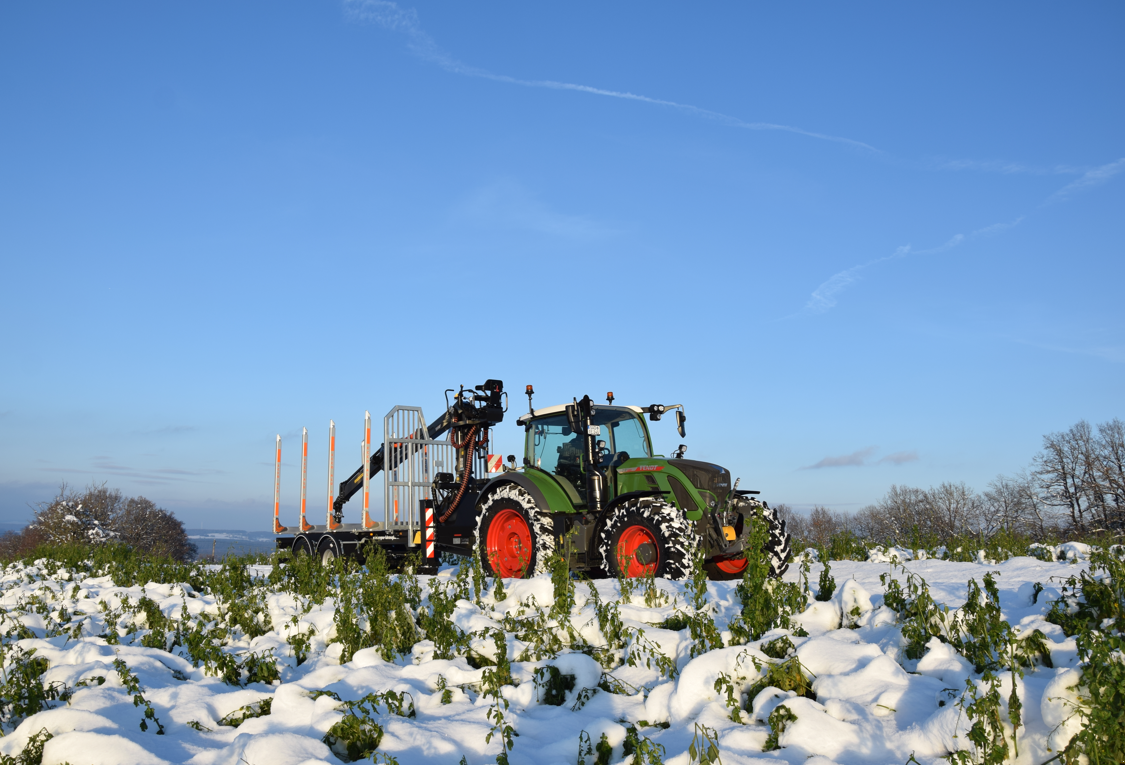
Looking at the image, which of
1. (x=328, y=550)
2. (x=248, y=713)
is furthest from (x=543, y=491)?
(x=328, y=550)

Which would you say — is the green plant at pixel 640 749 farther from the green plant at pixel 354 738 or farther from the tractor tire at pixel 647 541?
the tractor tire at pixel 647 541

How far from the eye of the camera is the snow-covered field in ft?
11.2

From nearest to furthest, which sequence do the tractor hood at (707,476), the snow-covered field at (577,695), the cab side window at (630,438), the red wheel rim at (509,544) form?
the snow-covered field at (577,695) < the tractor hood at (707,476) < the red wheel rim at (509,544) < the cab side window at (630,438)

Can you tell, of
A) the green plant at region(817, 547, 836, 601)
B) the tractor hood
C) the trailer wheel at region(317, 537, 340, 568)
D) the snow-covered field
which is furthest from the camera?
the trailer wheel at region(317, 537, 340, 568)

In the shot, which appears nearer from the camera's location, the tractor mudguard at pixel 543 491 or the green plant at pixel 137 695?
the green plant at pixel 137 695

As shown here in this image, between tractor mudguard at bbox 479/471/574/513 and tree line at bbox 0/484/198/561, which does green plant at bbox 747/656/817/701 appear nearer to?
tractor mudguard at bbox 479/471/574/513

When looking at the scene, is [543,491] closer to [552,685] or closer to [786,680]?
[552,685]

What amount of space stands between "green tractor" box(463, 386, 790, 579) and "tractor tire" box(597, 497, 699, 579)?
1 cm

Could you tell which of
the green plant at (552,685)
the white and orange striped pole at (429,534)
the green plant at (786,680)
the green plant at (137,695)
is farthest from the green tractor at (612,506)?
the green plant at (137,695)

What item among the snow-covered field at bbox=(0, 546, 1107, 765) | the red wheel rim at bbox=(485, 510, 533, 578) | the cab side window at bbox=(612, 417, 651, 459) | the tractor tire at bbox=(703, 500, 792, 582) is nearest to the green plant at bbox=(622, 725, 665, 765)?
the snow-covered field at bbox=(0, 546, 1107, 765)

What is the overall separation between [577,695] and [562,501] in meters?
4.29

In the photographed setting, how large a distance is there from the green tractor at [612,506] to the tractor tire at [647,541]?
0.03 ft

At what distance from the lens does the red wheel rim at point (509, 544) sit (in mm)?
8930

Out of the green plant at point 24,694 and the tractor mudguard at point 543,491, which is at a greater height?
the tractor mudguard at point 543,491
